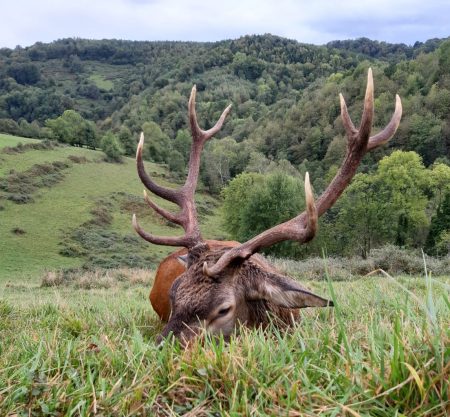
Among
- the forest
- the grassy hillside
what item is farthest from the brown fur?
the grassy hillside

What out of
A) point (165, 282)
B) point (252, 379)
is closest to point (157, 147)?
point (165, 282)

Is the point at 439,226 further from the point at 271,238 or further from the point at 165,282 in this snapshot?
the point at 271,238

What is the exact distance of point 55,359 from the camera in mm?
2109

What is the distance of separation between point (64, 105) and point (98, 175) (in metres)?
83.3

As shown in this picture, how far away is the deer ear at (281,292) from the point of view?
149 inches

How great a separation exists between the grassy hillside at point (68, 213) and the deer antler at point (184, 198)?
86.0ft

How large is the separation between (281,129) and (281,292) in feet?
332

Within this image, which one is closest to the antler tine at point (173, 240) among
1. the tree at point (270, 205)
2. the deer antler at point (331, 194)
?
the deer antler at point (331, 194)

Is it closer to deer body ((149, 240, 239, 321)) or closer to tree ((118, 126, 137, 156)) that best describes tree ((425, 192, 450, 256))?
deer body ((149, 240, 239, 321))

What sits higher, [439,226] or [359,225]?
[359,225]

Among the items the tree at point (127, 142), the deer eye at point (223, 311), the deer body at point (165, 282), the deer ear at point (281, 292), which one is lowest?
the tree at point (127, 142)

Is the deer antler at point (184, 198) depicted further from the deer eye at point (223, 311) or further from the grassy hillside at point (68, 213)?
the grassy hillside at point (68, 213)

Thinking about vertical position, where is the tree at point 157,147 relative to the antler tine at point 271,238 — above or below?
below

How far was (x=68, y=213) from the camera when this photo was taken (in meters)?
48.7
